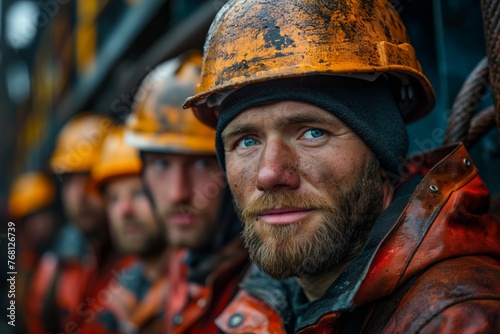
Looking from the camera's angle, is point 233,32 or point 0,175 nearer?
point 233,32

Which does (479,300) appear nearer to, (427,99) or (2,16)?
(427,99)

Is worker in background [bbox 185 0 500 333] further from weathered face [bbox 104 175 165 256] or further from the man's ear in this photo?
weathered face [bbox 104 175 165 256]

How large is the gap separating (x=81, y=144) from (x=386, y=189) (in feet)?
15.9

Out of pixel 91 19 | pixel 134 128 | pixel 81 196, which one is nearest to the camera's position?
pixel 134 128

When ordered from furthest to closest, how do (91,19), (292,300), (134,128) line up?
(91,19) → (134,128) → (292,300)

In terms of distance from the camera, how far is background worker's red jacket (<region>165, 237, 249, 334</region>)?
3.58m

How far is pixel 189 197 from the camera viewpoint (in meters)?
3.94

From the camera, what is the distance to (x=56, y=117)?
475 inches

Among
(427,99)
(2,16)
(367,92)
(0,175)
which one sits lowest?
(0,175)

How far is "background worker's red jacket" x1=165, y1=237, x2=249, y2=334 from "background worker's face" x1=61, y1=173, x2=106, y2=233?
2.63 metres

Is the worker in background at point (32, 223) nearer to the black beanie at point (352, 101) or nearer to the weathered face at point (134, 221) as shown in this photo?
the weathered face at point (134, 221)

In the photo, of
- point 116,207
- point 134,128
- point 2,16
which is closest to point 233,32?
point 134,128

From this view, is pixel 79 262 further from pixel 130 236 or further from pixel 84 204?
pixel 130 236

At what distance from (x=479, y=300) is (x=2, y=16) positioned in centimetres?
1380
